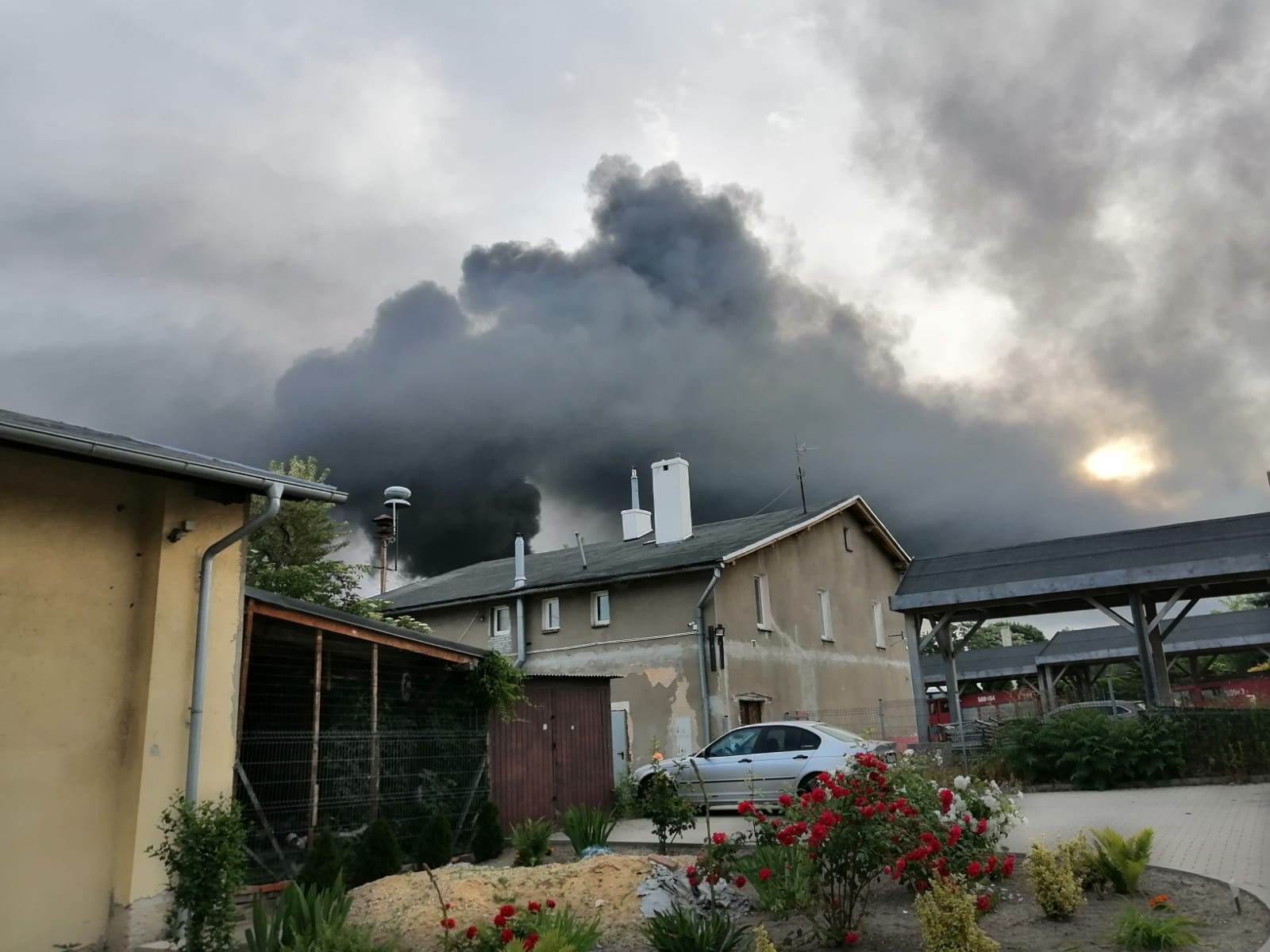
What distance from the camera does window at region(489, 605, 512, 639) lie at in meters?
26.1

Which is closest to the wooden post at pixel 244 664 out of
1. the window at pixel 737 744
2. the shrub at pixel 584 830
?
the shrub at pixel 584 830

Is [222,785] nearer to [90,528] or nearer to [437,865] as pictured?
[90,528]

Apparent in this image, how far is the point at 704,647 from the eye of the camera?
2192cm

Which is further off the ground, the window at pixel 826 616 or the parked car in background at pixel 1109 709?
the window at pixel 826 616

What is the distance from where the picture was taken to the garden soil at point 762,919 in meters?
6.56

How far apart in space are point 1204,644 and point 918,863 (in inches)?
1243

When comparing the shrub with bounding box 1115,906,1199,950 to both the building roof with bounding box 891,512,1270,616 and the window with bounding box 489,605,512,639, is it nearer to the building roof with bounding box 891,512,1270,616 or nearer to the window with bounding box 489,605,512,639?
the building roof with bounding box 891,512,1270,616

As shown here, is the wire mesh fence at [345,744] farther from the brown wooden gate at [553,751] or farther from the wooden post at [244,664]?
the brown wooden gate at [553,751]

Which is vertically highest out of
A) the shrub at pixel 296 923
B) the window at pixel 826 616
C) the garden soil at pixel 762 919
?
the window at pixel 826 616

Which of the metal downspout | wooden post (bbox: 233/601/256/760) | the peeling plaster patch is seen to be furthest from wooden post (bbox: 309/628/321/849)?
the peeling plaster patch

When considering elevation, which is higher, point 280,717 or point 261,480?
point 261,480

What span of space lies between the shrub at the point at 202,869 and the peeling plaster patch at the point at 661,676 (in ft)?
48.8

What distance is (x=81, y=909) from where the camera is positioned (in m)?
7.64

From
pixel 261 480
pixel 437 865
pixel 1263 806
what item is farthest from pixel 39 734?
pixel 1263 806
